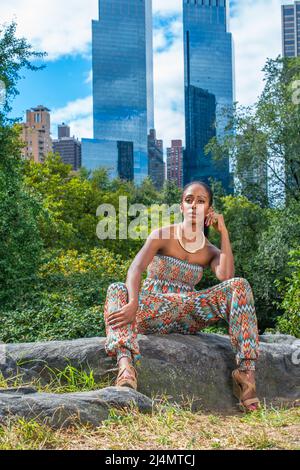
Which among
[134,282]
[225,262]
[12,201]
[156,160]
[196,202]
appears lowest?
[134,282]

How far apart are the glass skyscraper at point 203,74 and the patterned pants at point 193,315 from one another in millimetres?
34414

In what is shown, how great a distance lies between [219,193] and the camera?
18.7 metres

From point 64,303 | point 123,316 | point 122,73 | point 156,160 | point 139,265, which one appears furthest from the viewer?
point 122,73

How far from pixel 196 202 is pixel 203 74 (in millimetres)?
59786

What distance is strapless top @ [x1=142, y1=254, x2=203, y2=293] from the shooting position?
4.89 metres

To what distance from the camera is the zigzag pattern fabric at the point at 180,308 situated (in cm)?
446

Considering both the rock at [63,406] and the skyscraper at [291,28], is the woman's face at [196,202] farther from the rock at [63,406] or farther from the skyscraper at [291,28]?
the skyscraper at [291,28]

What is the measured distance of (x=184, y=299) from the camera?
4.76m

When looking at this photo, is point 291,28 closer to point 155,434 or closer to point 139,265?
point 139,265

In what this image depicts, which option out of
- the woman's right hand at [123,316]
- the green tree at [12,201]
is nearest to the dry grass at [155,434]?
the woman's right hand at [123,316]

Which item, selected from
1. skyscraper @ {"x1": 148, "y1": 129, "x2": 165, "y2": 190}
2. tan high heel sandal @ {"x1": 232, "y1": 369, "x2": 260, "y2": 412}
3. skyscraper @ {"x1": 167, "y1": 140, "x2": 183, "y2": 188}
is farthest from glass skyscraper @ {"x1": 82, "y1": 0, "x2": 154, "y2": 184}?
tan high heel sandal @ {"x1": 232, "y1": 369, "x2": 260, "y2": 412}

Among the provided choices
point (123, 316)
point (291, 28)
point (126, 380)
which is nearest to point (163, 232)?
point (123, 316)

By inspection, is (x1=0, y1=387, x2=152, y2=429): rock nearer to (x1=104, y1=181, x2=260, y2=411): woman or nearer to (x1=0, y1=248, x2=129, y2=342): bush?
(x1=104, y1=181, x2=260, y2=411): woman

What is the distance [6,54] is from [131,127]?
7742 cm
